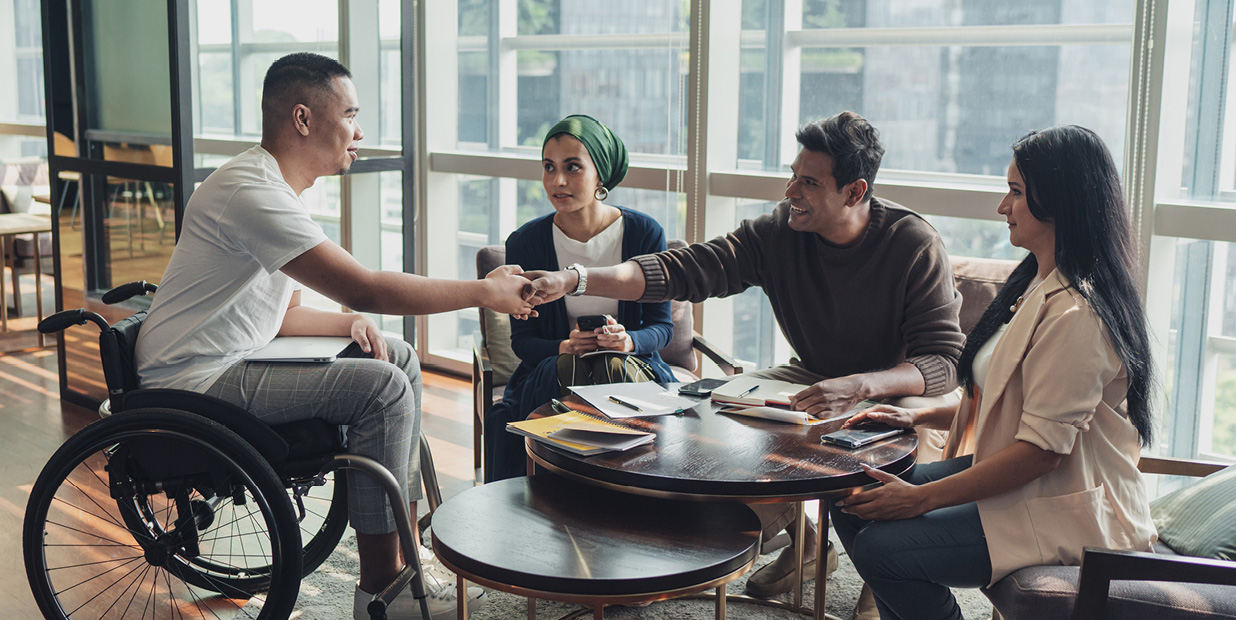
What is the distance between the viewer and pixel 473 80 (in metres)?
4.77

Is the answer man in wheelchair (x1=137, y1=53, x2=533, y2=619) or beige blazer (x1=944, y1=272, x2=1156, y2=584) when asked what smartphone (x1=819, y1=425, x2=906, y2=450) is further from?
man in wheelchair (x1=137, y1=53, x2=533, y2=619)

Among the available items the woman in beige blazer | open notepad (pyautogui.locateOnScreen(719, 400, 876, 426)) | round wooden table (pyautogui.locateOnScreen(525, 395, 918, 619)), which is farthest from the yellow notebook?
the woman in beige blazer

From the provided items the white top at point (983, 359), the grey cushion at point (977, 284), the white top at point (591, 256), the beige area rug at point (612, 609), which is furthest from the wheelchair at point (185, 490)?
the grey cushion at point (977, 284)

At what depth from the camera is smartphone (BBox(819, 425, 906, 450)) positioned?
6.51 feet

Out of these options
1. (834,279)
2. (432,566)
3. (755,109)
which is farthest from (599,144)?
(432,566)

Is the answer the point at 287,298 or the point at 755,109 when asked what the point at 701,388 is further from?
the point at 755,109

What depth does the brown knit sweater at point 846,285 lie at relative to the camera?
2465 millimetres

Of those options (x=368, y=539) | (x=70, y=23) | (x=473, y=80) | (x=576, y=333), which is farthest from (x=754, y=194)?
(x=70, y=23)

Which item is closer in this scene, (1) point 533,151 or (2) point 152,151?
(2) point 152,151

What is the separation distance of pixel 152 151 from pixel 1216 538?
142 inches

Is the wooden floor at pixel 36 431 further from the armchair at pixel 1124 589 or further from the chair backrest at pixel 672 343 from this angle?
the armchair at pixel 1124 589

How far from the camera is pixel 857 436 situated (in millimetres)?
2014

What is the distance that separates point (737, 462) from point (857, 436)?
0.96 feet

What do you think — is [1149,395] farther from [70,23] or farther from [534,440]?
[70,23]
